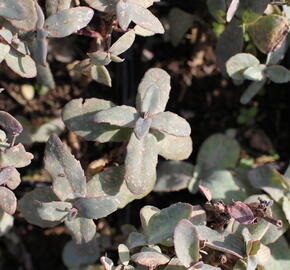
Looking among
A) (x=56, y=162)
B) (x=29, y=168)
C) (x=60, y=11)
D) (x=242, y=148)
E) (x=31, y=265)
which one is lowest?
(x=31, y=265)

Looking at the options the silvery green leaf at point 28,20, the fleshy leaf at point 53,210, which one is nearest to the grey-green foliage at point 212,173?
the fleshy leaf at point 53,210

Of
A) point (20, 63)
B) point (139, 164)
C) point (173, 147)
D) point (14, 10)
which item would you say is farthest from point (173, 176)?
point (14, 10)

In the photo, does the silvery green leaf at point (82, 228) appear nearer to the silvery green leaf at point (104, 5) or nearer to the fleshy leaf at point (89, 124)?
the fleshy leaf at point (89, 124)

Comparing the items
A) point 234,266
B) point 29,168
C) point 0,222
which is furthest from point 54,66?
point 234,266

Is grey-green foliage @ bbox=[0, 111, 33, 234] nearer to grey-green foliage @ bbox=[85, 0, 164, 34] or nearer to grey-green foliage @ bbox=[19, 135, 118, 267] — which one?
grey-green foliage @ bbox=[19, 135, 118, 267]

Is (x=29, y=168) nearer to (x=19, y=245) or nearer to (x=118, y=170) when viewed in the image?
(x=19, y=245)

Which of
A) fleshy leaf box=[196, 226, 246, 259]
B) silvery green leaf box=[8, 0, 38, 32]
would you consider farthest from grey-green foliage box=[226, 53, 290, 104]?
silvery green leaf box=[8, 0, 38, 32]
